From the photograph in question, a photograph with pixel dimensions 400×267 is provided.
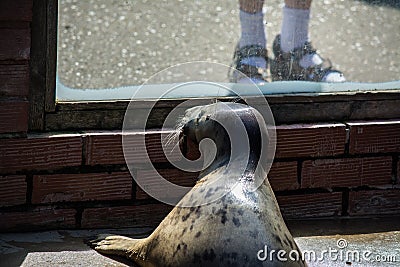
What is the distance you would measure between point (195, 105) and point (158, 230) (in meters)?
0.69

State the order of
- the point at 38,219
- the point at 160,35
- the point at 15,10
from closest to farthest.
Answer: the point at 15,10 → the point at 38,219 → the point at 160,35

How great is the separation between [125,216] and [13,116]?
68 cm

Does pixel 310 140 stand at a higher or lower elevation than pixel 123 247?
higher

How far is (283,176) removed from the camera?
4.29 m

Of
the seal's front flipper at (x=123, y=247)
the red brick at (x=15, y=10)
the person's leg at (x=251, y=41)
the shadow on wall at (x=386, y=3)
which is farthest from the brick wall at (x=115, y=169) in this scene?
the shadow on wall at (x=386, y=3)

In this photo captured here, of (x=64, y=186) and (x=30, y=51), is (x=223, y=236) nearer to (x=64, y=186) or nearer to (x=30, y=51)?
(x=64, y=186)

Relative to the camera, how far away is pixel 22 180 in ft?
13.0

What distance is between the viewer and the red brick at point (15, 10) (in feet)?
12.4

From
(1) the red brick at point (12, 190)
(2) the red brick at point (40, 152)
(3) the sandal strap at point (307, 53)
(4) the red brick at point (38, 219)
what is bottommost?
(4) the red brick at point (38, 219)

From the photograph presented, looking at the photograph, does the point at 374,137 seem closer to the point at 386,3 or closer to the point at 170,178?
the point at 386,3

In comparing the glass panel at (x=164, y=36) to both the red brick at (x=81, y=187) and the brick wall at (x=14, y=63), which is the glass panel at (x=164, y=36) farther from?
the red brick at (x=81, y=187)

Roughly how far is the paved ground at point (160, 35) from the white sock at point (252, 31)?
29 millimetres

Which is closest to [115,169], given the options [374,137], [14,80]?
[14,80]

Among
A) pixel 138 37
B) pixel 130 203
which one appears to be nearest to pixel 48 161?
pixel 130 203
